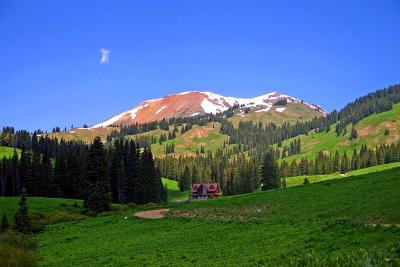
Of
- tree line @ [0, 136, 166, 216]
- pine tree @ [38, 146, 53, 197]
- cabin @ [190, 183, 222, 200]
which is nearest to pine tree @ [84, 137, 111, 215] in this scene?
tree line @ [0, 136, 166, 216]

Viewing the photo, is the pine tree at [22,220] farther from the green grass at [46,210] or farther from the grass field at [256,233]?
the green grass at [46,210]

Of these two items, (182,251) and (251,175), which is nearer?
(182,251)

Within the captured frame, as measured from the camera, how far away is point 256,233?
3800 centimetres

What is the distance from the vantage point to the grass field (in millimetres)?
26031

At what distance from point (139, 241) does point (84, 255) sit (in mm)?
5862

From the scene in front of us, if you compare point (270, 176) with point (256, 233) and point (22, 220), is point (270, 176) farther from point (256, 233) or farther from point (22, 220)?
point (256, 233)

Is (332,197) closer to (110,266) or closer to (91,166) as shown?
(110,266)

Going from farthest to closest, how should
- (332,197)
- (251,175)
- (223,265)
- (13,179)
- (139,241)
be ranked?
(251,175) < (13,179) < (332,197) < (139,241) < (223,265)

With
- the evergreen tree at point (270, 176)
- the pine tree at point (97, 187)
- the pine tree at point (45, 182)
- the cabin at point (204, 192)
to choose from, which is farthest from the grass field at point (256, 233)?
the cabin at point (204, 192)

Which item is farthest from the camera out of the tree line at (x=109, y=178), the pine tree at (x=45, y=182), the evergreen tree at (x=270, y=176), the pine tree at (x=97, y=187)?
the evergreen tree at (x=270, y=176)

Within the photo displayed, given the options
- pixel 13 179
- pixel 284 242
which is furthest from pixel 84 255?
pixel 13 179

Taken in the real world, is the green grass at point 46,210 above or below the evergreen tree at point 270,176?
below

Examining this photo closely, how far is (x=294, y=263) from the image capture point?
12.6 m

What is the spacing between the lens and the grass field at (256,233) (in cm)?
2603
